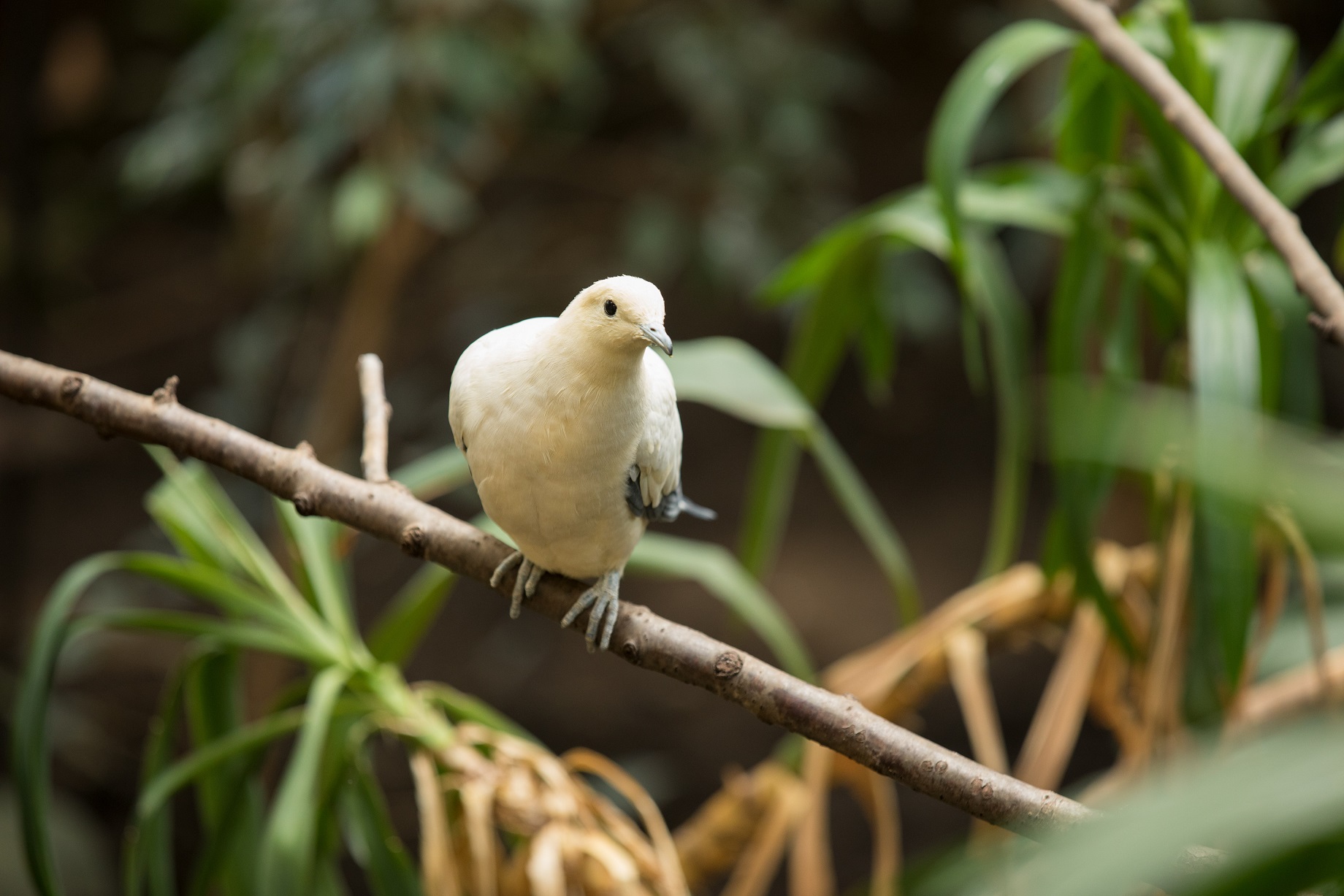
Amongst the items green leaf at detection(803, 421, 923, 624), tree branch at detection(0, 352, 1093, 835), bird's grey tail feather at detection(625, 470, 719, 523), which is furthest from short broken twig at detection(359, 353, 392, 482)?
green leaf at detection(803, 421, 923, 624)

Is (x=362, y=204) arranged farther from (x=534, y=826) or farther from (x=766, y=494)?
(x=534, y=826)

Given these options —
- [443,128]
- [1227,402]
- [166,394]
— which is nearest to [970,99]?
[1227,402]

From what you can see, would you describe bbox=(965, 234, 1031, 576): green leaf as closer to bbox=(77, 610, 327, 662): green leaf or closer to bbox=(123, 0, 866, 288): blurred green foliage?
bbox=(77, 610, 327, 662): green leaf

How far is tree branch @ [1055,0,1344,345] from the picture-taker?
786 millimetres

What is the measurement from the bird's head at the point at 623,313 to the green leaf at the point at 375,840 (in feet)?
2.14

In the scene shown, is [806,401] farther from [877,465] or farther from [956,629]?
[877,465]

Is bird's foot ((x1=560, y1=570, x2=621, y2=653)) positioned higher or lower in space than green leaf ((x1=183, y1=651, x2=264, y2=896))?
higher

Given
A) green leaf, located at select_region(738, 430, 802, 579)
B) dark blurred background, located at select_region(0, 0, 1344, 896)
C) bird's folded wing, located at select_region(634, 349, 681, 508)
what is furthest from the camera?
dark blurred background, located at select_region(0, 0, 1344, 896)

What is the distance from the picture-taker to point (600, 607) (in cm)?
82

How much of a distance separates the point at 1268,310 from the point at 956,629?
51 cm

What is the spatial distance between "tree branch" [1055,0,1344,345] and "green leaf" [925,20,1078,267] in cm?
11

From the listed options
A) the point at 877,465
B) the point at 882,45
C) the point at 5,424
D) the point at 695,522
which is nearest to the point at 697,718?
the point at 695,522

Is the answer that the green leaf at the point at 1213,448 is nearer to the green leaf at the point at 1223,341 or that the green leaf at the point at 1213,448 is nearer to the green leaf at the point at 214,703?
the green leaf at the point at 1223,341

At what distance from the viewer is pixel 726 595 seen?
4.01 feet
